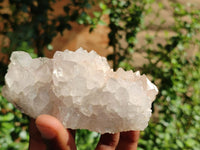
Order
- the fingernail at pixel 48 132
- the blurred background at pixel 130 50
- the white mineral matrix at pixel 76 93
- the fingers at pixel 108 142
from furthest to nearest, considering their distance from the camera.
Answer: the blurred background at pixel 130 50, the fingers at pixel 108 142, the white mineral matrix at pixel 76 93, the fingernail at pixel 48 132

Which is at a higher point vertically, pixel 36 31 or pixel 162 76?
pixel 36 31

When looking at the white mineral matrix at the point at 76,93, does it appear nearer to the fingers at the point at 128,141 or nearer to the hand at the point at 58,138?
the hand at the point at 58,138

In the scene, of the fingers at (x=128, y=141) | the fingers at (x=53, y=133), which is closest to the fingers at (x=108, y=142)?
the fingers at (x=128, y=141)

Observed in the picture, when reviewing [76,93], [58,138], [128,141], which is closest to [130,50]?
[128,141]

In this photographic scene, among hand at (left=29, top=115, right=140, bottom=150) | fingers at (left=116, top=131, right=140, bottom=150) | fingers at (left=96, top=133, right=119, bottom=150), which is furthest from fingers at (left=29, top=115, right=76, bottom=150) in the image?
fingers at (left=116, top=131, right=140, bottom=150)

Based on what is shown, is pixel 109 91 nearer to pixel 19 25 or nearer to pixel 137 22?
pixel 19 25

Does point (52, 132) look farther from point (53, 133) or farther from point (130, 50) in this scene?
point (130, 50)

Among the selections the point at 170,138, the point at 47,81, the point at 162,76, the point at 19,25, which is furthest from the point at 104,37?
the point at 47,81
